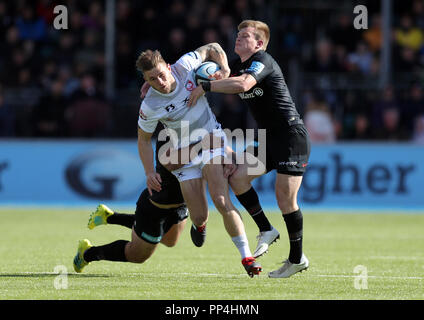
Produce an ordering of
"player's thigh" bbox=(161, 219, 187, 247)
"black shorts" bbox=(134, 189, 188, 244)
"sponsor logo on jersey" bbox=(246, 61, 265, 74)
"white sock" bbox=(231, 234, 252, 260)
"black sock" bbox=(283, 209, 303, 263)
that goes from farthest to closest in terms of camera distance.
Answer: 1. "player's thigh" bbox=(161, 219, 187, 247)
2. "black shorts" bbox=(134, 189, 188, 244)
3. "black sock" bbox=(283, 209, 303, 263)
4. "sponsor logo on jersey" bbox=(246, 61, 265, 74)
5. "white sock" bbox=(231, 234, 252, 260)

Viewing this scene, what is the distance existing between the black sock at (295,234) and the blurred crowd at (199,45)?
32.8 feet

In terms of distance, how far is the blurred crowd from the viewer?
19.2 metres

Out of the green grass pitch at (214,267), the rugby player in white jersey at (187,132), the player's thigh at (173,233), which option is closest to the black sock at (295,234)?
the green grass pitch at (214,267)

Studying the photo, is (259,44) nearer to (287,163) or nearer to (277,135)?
(277,135)

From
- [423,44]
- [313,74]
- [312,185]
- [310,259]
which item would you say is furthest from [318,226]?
[423,44]

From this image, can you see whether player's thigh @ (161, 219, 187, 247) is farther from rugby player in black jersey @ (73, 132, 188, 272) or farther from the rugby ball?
the rugby ball

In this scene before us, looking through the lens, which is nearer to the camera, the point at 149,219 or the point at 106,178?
the point at 149,219

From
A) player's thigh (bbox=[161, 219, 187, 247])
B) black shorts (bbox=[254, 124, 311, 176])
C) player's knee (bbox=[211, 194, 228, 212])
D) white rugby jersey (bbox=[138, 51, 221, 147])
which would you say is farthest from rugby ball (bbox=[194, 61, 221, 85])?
player's thigh (bbox=[161, 219, 187, 247])

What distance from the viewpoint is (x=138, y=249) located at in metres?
9.01

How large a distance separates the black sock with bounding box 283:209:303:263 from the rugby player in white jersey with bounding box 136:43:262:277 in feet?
1.83

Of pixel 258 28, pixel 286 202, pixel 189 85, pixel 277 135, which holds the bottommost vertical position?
pixel 286 202

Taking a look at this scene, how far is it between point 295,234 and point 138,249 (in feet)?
5.05

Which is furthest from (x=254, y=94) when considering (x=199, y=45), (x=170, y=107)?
(x=199, y=45)

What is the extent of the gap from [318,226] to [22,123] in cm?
776
